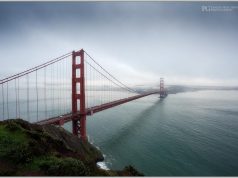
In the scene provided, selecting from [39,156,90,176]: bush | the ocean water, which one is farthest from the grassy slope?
the ocean water

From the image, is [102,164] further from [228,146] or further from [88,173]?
[228,146]

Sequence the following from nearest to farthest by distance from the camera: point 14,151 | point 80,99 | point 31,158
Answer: point 31,158, point 14,151, point 80,99

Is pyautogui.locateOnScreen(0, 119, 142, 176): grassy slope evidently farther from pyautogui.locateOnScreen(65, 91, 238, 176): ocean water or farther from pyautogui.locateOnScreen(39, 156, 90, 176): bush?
pyautogui.locateOnScreen(65, 91, 238, 176): ocean water

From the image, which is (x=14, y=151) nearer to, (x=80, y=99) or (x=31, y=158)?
(x=31, y=158)

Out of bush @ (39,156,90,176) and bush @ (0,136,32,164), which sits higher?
bush @ (0,136,32,164)

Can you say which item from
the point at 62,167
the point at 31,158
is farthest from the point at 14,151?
the point at 62,167

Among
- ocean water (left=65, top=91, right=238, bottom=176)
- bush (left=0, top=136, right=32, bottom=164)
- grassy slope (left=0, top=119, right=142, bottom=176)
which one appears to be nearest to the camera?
grassy slope (left=0, top=119, right=142, bottom=176)

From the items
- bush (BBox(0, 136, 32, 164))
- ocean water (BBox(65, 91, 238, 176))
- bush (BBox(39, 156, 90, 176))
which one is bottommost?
ocean water (BBox(65, 91, 238, 176))

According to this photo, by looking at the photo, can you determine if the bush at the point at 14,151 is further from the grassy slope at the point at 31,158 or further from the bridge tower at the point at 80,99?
the bridge tower at the point at 80,99
